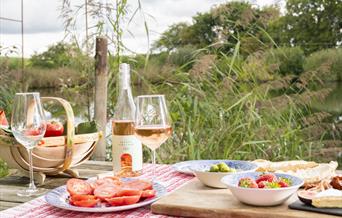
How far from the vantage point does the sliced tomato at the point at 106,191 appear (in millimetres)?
929

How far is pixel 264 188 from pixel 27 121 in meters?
0.56

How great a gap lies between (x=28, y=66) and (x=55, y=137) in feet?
14.8

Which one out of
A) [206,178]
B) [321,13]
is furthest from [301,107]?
[321,13]

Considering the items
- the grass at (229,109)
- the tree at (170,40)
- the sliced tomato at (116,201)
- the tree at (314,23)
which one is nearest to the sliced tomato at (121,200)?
the sliced tomato at (116,201)

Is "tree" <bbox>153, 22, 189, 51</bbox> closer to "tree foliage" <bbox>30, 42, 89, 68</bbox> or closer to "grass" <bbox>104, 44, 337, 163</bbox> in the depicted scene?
"grass" <bbox>104, 44, 337, 163</bbox>

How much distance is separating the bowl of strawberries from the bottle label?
0.31 meters

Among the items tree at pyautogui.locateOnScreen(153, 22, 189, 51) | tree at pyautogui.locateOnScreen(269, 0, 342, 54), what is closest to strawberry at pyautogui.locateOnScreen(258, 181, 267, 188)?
tree at pyautogui.locateOnScreen(153, 22, 189, 51)

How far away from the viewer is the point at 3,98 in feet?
12.9

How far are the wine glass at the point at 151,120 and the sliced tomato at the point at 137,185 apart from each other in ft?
0.38

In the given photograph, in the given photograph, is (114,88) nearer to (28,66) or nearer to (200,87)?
(200,87)

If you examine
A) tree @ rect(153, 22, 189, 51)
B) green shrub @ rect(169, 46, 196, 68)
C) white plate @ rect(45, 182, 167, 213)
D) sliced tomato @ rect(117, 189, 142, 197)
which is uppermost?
tree @ rect(153, 22, 189, 51)

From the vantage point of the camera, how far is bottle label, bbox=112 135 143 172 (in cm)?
117

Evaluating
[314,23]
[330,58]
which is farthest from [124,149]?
[314,23]

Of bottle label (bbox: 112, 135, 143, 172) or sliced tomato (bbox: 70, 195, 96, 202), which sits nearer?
sliced tomato (bbox: 70, 195, 96, 202)
